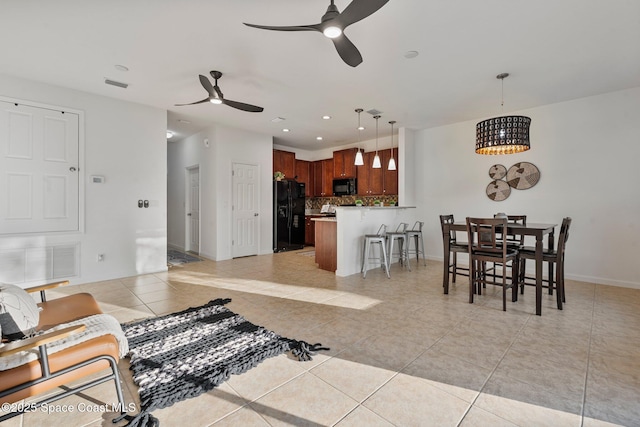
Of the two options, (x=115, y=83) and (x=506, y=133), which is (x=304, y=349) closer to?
(x=506, y=133)

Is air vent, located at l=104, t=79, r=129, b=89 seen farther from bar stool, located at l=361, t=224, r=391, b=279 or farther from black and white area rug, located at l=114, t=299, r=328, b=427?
bar stool, located at l=361, t=224, r=391, b=279

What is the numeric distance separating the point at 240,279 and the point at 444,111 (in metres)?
4.31

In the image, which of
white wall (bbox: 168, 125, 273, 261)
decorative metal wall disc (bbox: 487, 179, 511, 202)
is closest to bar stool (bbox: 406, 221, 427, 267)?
decorative metal wall disc (bbox: 487, 179, 511, 202)

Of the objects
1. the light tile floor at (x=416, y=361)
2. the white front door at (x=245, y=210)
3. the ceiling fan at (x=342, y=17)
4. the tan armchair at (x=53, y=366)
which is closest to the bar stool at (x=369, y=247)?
the light tile floor at (x=416, y=361)

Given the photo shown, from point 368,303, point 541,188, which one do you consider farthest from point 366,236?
point 541,188

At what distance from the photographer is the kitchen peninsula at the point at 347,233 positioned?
461 cm

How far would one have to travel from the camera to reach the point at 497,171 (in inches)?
201

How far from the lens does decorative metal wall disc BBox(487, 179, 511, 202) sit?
5016 mm

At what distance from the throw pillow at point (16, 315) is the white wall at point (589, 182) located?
19.3 feet

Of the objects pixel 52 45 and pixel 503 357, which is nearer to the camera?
pixel 503 357

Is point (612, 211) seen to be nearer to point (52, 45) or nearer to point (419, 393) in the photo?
point (419, 393)

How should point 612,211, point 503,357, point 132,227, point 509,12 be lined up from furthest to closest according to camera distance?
point 132,227, point 612,211, point 509,12, point 503,357

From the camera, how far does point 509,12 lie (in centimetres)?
241

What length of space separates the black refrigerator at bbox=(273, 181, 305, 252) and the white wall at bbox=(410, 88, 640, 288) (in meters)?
4.04
